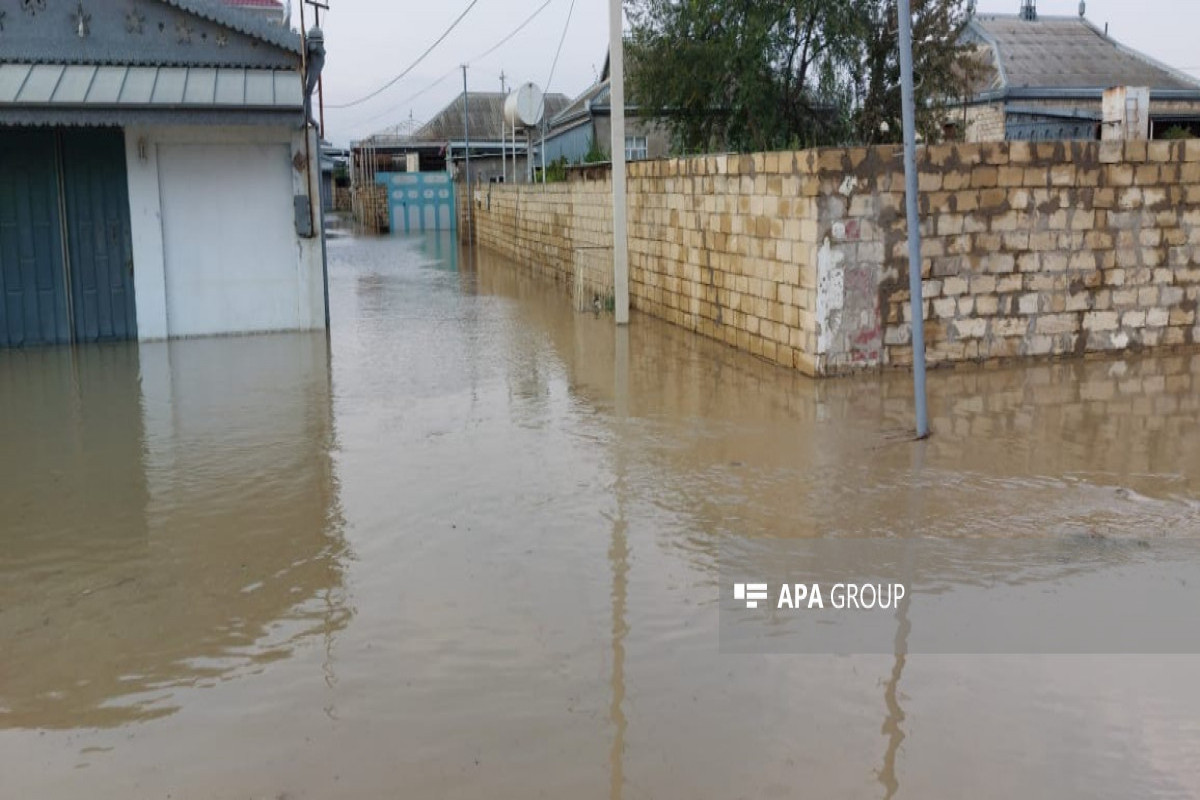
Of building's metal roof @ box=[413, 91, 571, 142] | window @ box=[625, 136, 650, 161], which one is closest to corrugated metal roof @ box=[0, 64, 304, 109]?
window @ box=[625, 136, 650, 161]

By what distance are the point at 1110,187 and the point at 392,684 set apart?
9.26 m

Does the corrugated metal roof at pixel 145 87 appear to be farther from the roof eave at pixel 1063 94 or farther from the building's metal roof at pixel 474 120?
the building's metal roof at pixel 474 120

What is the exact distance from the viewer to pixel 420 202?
139ft

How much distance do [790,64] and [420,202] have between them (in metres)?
21.1

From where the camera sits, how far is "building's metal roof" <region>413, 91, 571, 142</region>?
179 feet

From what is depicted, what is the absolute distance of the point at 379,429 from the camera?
9023 mm

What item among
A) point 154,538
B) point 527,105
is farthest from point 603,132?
point 154,538

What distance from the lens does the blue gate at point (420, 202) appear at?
42.0m

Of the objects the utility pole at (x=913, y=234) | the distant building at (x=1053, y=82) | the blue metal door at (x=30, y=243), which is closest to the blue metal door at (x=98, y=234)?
the blue metal door at (x=30, y=243)

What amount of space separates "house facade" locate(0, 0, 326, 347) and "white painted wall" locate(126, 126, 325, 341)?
0.6 inches

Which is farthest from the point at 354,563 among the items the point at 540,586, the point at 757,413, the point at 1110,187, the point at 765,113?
the point at 765,113

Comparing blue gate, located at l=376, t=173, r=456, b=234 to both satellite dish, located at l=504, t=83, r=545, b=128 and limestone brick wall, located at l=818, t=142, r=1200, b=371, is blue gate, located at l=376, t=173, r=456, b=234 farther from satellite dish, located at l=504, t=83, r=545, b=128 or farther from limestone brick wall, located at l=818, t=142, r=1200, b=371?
limestone brick wall, located at l=818, t=142, r=1200, b=371

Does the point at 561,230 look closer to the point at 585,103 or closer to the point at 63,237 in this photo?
the point at 63,237

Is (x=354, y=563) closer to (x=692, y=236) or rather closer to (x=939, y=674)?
(x=939, y=674)
